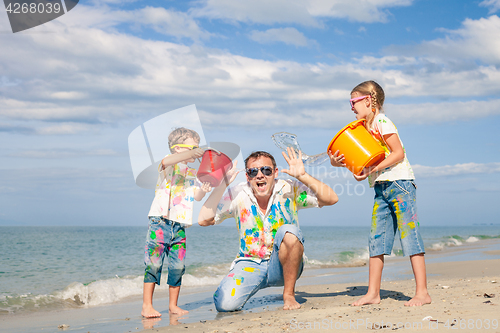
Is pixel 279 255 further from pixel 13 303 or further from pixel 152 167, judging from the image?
pixel 13 303

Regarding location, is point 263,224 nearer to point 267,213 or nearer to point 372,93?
point 267,213

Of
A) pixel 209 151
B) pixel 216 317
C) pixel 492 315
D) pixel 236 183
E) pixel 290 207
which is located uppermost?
pixel 209 151

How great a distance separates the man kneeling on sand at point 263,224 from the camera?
3.62m

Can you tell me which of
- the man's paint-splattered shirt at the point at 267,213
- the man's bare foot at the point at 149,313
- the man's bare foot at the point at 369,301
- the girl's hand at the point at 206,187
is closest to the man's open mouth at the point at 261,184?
the man's paint-splattered shirt at the point at 267,213

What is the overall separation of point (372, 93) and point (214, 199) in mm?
1759

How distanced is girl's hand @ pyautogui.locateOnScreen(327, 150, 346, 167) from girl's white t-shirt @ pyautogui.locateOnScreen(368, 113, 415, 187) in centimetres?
31

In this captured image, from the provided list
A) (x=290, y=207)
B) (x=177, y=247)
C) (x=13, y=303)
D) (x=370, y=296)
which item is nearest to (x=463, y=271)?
(x=370, y=296)

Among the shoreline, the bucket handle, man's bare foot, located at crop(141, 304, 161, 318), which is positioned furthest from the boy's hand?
man's bare foot, located at crop(141, 304, 161, 318)

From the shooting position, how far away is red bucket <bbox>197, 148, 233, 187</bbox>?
3.84 m

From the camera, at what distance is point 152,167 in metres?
4.36

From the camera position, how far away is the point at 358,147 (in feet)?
11.3

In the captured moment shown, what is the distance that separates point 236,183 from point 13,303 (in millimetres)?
4195

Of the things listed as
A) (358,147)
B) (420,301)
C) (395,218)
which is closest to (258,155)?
(358,147)

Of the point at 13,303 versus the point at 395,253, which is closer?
the point at 13,303
